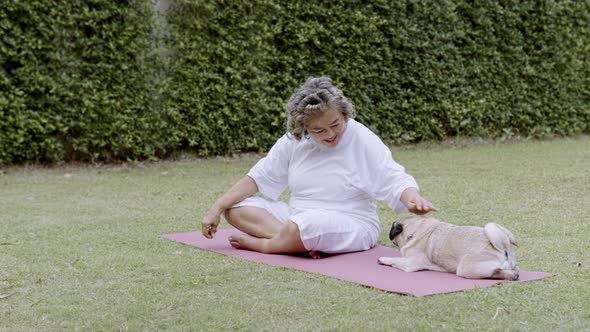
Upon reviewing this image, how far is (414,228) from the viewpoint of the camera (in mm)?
4832

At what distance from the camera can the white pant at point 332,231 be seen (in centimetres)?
507

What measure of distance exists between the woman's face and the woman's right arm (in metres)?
0.63

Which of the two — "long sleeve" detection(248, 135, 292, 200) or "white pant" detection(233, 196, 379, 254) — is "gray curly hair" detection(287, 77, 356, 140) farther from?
"white pant" detection(233, 196, 379, 254)

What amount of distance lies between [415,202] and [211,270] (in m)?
1.18

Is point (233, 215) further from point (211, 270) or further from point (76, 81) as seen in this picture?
point (76, 81)

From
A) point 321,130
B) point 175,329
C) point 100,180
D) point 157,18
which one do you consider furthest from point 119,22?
point 175,329

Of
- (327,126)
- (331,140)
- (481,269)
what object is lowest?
(481,269)

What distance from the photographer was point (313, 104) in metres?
5.03

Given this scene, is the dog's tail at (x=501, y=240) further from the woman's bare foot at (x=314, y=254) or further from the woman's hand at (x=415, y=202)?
the woman's bare foot at (x=314, y=254)

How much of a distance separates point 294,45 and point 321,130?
5885 mm

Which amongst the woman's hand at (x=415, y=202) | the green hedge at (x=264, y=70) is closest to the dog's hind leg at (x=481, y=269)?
the woman's hand at (x=415, y=202)

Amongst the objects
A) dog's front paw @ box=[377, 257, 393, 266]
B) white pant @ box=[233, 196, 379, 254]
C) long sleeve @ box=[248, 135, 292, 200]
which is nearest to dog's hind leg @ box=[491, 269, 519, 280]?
dog's front paw @ box=[377, 257, 393, 266]

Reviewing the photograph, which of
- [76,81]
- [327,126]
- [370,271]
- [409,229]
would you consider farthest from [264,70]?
[370,271]

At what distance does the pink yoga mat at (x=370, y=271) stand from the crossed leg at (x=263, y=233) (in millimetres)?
51
